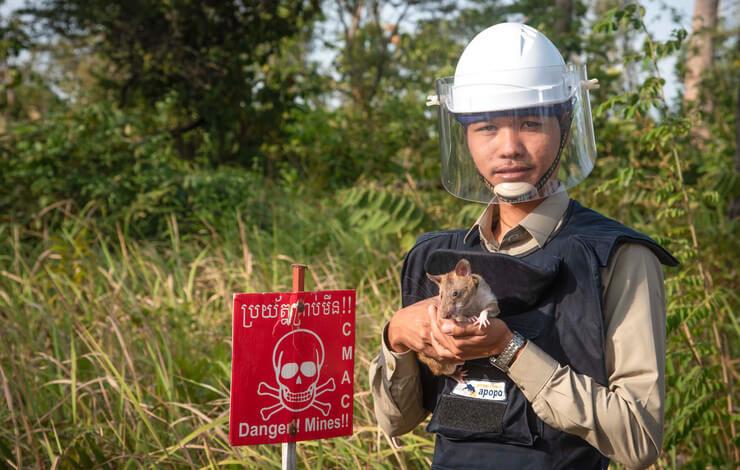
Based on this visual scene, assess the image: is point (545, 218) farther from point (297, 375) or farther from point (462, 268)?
point (297, 375)

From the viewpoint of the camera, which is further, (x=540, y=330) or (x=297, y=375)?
(x=297, y=375)

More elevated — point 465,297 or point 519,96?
point 519,96

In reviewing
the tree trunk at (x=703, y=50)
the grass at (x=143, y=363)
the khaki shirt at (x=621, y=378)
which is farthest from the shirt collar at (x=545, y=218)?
the tree trunk at (x=703, y=50)

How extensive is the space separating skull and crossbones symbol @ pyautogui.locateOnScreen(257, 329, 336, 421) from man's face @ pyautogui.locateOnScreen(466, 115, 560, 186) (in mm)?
671

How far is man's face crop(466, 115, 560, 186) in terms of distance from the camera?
1.64 m

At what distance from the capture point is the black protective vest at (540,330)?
58.8 inches

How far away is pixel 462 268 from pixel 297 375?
2.28 feet

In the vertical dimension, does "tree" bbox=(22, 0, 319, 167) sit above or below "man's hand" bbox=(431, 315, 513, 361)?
above

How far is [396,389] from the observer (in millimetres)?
1773

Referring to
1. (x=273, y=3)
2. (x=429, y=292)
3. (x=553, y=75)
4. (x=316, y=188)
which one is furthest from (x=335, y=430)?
(x=273, y=3)

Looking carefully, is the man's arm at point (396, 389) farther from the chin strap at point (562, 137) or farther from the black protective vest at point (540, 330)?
the chin strap at point (562, 137)

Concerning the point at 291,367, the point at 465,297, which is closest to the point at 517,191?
the point at 465,297

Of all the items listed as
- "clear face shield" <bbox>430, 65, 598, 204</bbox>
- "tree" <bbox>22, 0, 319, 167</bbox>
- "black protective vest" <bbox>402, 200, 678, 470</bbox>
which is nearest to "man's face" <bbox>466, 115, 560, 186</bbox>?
"clear face shield" <bbox>430, 65, 598, 204</bbox>

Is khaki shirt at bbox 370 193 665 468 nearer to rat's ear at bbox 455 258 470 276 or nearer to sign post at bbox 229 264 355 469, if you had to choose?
rat's ear at bbox 455 258 470 276
